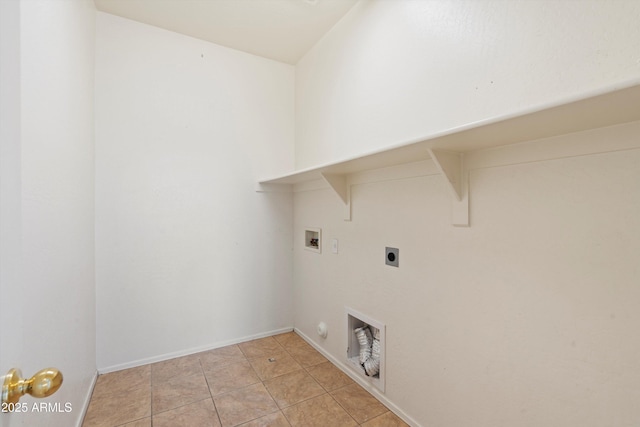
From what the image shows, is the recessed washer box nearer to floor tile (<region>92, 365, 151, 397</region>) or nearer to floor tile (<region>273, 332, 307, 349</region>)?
floor tile (<region>273, 332, 307, 349</region>)

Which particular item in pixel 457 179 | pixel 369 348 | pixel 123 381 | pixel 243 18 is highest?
pixel 243 18

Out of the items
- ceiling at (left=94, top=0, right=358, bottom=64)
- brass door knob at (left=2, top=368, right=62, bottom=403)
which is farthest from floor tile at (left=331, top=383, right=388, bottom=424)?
ceiling at (left=94, top=0, right=358, bottom=64)

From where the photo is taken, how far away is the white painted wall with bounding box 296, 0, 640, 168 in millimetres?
1004

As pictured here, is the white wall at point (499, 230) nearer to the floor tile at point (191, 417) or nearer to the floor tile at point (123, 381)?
the floor tile at point (191, 417)

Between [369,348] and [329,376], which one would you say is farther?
[329,376]

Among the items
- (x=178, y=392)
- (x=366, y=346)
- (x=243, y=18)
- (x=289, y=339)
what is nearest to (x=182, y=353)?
(x=178, y=392)

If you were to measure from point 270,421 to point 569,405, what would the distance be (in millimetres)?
1483

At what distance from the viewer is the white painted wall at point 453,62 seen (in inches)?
39.5

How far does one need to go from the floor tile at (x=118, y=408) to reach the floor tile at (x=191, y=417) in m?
0.12

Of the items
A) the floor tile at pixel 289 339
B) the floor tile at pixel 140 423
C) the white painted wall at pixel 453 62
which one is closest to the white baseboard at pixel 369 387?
the floor tile at pixel 289 339

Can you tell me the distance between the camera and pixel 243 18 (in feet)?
7.52

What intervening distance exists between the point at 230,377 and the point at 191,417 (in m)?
0.43

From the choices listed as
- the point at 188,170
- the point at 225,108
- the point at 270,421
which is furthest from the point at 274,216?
the point at 270,421

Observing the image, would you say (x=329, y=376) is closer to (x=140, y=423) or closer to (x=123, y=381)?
(x=140, y=423)
